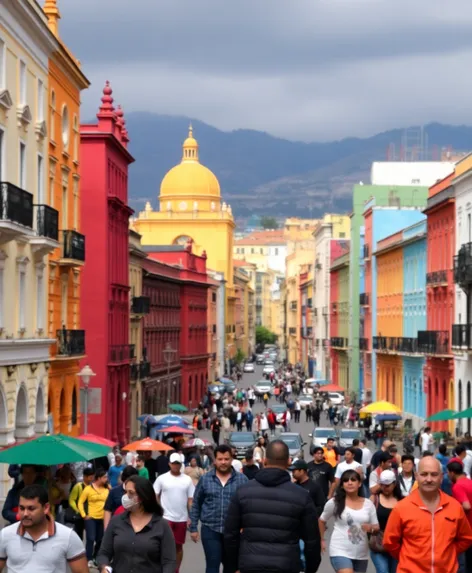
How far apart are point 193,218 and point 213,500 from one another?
12587 centimetres

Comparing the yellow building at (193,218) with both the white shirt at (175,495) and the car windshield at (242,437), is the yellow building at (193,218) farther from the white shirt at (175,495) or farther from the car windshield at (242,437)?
the white shirt at (175,495)

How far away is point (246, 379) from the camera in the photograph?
14388 cm

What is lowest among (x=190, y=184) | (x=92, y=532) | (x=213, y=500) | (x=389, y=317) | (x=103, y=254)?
(x=92, y=532)

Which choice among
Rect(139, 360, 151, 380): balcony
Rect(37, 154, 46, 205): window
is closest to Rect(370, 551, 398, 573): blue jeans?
Rect(37, 154, 46, 205): window

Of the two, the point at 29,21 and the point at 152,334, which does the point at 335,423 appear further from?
the point at 29,21

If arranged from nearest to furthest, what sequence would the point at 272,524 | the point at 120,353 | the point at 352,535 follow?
the point at 272,524 → the point at 352,535 → the point at 120,353

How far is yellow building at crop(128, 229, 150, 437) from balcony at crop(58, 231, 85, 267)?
22.1m

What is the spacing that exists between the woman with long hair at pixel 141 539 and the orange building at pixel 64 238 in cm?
2717

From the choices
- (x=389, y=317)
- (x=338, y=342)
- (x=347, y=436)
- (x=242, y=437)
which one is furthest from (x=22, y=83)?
(x=338, y=342)

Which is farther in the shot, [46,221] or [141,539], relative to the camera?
[46,221]

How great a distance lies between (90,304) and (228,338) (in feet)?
325

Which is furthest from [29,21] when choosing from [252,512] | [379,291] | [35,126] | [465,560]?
[379,291]

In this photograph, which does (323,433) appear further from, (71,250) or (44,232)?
(44,232)

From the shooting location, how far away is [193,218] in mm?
141000
